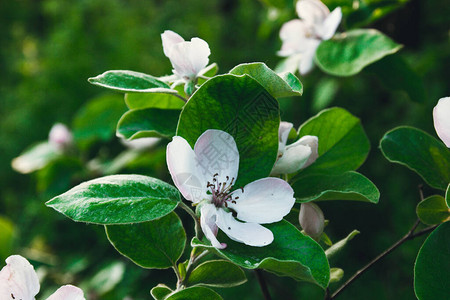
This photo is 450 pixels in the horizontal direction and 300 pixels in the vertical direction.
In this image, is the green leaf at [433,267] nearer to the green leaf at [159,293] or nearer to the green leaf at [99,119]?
the green leaf at [159,293]

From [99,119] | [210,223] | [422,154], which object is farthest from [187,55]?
[99,119]

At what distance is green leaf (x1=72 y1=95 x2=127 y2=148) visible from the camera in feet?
3.75

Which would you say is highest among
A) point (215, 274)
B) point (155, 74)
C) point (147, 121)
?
point (147, 121)

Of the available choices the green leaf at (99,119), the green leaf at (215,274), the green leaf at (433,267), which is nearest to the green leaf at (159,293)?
the green leaf at (215,274)

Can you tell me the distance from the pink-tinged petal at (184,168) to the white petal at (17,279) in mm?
154

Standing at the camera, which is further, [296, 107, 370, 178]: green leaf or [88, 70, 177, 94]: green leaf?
[296, 107, 370, 178]: green leaf

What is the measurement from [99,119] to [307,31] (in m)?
0.60

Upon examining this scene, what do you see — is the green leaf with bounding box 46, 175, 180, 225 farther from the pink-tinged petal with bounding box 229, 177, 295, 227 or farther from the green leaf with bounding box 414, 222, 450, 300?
the green leaf with bounding box 414, 222, 450, 300

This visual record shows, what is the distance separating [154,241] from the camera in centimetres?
50

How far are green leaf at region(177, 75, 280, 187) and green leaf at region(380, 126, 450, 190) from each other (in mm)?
145

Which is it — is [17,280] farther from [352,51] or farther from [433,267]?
[352,51]

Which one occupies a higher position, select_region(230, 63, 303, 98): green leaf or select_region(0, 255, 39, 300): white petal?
select_region(230, 63, 303, 98): green leaf

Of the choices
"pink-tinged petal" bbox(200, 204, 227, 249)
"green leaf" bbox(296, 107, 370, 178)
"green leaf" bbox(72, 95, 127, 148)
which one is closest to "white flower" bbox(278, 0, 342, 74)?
"green leaf" bbox(296, 107, 370, 178)

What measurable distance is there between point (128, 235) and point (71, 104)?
1.13m
